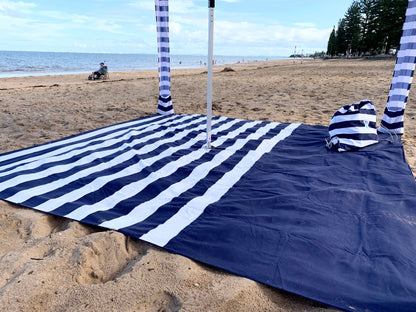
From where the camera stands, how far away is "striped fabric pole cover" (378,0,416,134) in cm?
335

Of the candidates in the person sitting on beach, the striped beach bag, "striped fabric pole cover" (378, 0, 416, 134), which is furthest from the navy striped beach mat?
the person sitting on beach

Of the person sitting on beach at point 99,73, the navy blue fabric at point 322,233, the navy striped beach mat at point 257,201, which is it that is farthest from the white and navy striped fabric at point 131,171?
the person sitting on beach at point 99,73

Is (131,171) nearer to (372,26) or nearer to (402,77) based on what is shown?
(402,77)

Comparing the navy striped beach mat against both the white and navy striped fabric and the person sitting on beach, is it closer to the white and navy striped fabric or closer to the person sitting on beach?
the white and navy striped fabric

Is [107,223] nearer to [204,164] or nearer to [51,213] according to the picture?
[51,213]

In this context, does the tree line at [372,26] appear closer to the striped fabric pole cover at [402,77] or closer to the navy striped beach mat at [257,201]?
the striped fabric pole cover at [402,77]

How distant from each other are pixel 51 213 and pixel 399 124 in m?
3.96

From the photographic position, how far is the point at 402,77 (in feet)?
11.4

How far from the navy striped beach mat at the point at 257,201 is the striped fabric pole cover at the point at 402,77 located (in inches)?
18.9

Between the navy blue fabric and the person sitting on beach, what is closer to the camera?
the navy blue fabric

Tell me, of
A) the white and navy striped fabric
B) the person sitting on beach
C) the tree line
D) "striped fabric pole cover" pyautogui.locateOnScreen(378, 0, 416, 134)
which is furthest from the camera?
the tree line

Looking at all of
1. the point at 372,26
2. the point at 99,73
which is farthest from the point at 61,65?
the point at 372,26

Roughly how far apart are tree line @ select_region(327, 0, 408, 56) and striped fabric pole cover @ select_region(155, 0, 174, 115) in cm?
3061

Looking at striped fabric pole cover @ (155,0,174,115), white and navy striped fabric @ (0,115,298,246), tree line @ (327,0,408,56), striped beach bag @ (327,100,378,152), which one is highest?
tree line @ (327,0,408,56)
